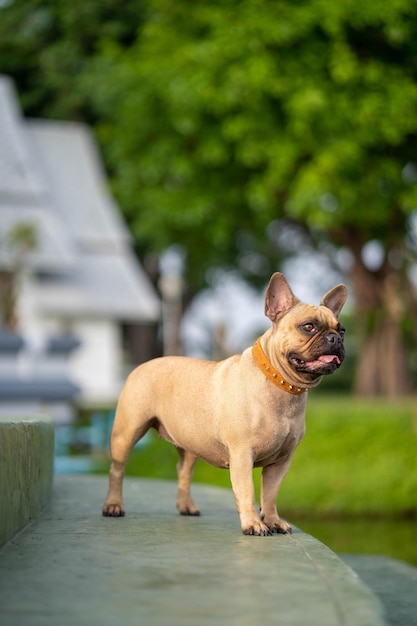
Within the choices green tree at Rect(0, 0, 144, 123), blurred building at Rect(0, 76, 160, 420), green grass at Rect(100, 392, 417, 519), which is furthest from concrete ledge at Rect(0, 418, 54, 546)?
green tree at Rect(0, 0, 144, 123)

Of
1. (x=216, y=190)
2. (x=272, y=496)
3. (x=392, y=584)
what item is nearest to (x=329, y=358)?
(x=272, y=496)

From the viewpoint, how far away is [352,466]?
19.3m

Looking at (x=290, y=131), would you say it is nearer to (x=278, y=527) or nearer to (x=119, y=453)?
(x=119, y=453)

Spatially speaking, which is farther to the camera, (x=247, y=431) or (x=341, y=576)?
(x=247, y=431)

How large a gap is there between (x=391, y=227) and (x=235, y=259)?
484 inches

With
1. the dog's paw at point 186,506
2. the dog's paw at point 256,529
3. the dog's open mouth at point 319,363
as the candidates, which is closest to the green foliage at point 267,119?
the dog's paw at point 186,506

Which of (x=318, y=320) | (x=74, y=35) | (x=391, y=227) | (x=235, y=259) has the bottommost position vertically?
(x=235, y=259)

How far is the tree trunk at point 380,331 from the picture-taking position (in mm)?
25602

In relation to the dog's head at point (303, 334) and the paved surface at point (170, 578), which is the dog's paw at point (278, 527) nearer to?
the paved surface at point (170, 578)

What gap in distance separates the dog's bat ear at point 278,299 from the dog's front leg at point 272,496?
2.58 ft

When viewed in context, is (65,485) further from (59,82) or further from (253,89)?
(59,82)

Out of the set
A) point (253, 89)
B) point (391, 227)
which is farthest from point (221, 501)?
point (391, 227)

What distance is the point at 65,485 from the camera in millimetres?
9867

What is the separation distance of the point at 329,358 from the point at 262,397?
437mm
